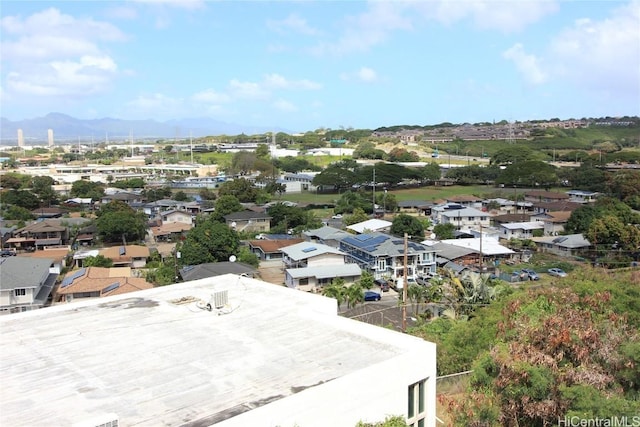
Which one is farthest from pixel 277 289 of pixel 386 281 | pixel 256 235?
pixel 256 235

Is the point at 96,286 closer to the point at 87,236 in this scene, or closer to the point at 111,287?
the point at 111,287

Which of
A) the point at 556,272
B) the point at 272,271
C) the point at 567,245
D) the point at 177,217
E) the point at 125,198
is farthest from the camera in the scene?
the point at 125,198

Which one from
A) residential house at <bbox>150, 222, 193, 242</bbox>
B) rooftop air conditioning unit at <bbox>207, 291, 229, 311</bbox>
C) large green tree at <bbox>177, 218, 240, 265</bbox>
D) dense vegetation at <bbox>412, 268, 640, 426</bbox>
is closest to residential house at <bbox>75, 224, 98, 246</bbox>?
residential house at <bbox>150, 222, 193, 242</bbox>

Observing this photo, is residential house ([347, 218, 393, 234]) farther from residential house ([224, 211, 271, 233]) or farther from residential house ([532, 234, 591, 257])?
residential house ([532, 234, 591, 257])

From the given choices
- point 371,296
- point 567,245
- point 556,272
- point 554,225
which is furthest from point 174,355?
point 554,225

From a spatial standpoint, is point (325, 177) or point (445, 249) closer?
point (445, 249)

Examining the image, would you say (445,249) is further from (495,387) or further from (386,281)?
(495,387)

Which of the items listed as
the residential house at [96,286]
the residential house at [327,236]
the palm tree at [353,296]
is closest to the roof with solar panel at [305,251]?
the residential house at [327,236]
